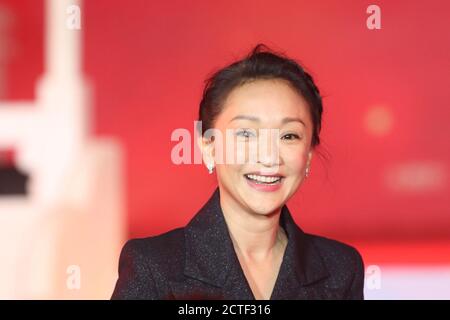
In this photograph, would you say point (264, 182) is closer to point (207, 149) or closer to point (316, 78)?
point (207, 149)

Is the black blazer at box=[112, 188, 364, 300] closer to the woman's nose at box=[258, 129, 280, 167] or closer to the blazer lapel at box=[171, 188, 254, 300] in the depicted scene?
the blazer lapel at box=[171, 188, 254, 300]

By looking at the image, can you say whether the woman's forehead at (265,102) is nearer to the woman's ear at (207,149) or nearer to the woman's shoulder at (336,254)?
the woman's ear at (207,149)

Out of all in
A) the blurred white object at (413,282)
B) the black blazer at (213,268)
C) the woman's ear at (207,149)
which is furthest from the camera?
the blurred white object at (413,282)

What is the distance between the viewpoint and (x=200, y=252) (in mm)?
1173

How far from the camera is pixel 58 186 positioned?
5.83ft

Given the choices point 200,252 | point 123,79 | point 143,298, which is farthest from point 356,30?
point 143,298

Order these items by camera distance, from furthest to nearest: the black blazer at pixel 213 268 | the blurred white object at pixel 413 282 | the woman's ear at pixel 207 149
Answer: the blurred white object at pixel 413 282 → the woman's ear at pixel 207 149 → the black blazer at pixel 213 268

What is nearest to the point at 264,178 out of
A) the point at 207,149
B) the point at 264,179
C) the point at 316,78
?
the point at 264,179

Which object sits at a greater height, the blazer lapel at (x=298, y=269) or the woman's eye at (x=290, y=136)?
the woman's eye at (x=290, y=136)

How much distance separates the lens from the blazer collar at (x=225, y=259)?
3.79 feet

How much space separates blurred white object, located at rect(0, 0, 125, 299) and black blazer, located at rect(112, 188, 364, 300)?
2.07 ft

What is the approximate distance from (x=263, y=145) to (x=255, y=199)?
0.28 feet

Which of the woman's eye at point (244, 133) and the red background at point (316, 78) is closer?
the woman's eye at point (244, 133)

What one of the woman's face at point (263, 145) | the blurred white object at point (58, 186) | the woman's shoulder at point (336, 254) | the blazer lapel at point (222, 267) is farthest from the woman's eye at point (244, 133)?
the blurred white object at point (58, 186)
